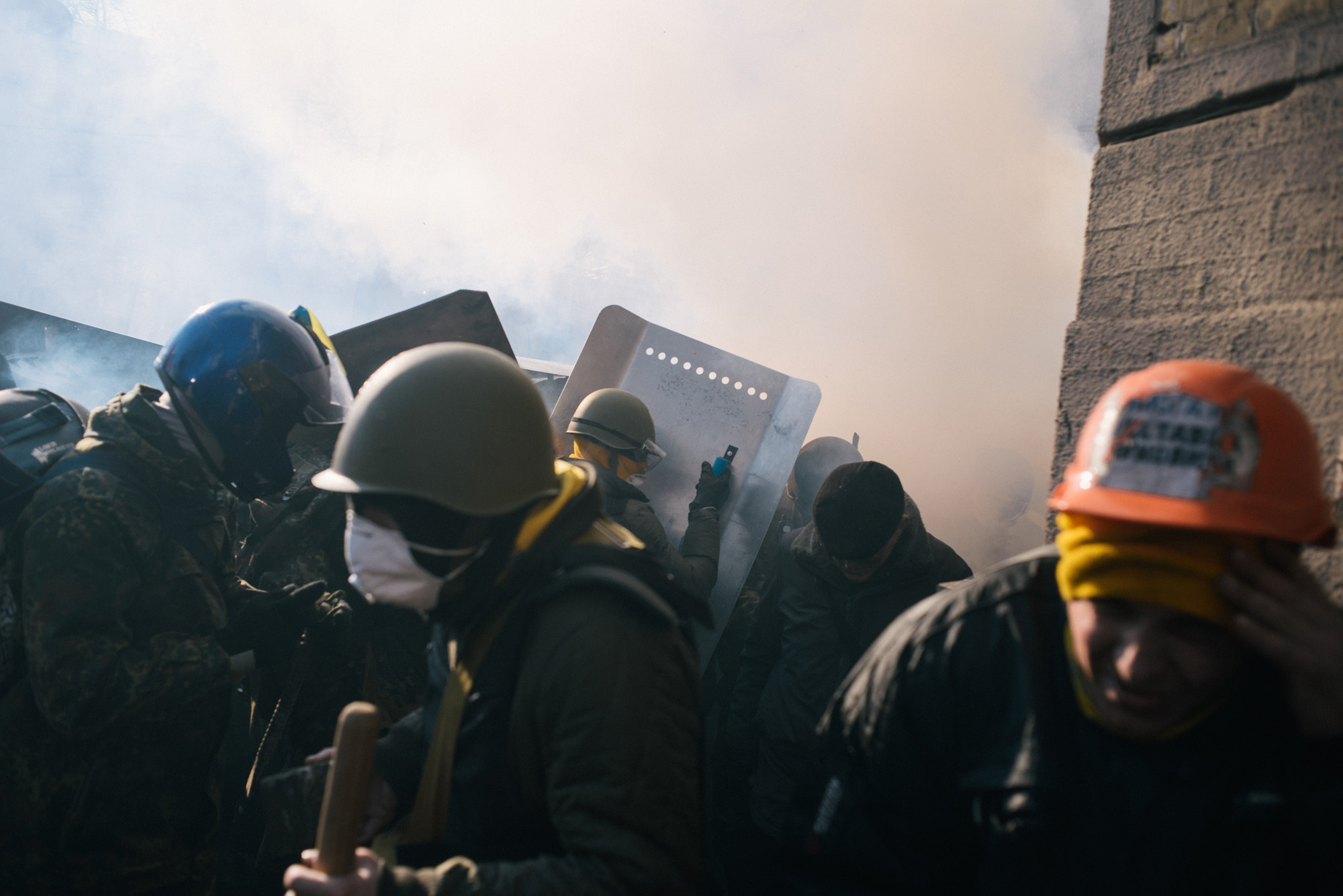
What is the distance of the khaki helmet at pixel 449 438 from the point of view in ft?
4.49

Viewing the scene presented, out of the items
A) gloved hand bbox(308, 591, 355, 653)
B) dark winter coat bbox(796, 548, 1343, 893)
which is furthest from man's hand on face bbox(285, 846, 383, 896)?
gloved hand bbox(308, 591, 355, 653)

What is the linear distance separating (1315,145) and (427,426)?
2202 millimetres

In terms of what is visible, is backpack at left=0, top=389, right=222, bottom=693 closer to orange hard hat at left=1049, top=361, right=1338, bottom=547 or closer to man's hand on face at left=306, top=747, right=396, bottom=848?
man's hand on face at left=306, top=747, right=396, bottom=848

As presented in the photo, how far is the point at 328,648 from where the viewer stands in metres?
2.73

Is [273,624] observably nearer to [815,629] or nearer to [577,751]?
[577,751]

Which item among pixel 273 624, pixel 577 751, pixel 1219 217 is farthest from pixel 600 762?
pixel 1219 217

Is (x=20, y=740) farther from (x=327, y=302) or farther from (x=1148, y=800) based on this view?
(x=327, y=302)

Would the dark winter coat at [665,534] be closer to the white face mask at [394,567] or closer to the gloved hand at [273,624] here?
the gloved hand at [273,624]

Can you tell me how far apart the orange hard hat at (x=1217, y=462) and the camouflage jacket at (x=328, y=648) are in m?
2.53

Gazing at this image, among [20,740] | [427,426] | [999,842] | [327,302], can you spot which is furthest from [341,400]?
[327,302]

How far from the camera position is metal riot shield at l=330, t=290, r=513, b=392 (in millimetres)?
3646

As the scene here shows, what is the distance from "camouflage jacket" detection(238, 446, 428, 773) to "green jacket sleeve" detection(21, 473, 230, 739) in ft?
2.45

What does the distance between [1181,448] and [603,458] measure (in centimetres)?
306

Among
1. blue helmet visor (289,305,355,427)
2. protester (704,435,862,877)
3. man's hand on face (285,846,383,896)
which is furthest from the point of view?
protester (704,435,862,877)
